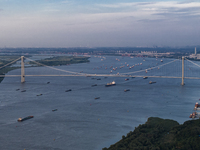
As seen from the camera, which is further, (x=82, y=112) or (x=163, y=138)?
(x=82, y=112)

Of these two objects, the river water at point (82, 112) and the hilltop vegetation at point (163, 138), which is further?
the river water at point (82, 112)

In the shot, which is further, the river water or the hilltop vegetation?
the river water

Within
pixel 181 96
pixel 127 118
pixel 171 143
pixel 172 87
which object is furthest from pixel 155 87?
pixel 171 143

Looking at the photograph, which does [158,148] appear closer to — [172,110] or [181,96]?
[172,110]

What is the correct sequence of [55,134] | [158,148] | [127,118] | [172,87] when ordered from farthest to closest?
1. [172,87]
2. [127,118]
3. [55,134]
4. [158,148]
